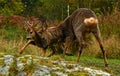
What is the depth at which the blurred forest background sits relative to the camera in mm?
19297

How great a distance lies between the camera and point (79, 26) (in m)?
13.8

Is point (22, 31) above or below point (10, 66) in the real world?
below

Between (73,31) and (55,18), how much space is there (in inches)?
1011

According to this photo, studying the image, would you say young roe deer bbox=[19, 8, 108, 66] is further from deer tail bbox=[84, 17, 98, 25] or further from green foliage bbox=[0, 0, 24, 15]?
green foliage bbox=[0, 0, 24, 15]

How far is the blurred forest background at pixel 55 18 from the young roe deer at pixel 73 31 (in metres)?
1.21

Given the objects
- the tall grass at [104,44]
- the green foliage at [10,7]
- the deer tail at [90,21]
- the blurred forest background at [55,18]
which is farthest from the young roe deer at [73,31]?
the green foliage at [10,7]

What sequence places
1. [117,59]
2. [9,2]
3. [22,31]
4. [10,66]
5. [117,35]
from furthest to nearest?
[9,2], [22,31], [117,35], [117,59], [10,66]

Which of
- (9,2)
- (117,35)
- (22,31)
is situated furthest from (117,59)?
(9,2)

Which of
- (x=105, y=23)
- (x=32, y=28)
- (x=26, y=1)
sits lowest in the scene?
(x=26, y=1)

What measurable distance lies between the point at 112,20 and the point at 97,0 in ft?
49.3

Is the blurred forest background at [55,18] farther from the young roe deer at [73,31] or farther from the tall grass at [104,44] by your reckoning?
the young roe deer at [73,31]

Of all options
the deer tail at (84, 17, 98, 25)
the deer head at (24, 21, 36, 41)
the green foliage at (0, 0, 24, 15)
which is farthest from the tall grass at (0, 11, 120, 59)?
the green foliage at (0, 0, 24, 15)

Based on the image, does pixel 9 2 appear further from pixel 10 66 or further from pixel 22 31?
pixel 10 66

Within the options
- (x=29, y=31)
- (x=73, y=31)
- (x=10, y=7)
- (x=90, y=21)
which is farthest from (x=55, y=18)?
(x=90, y=21)
